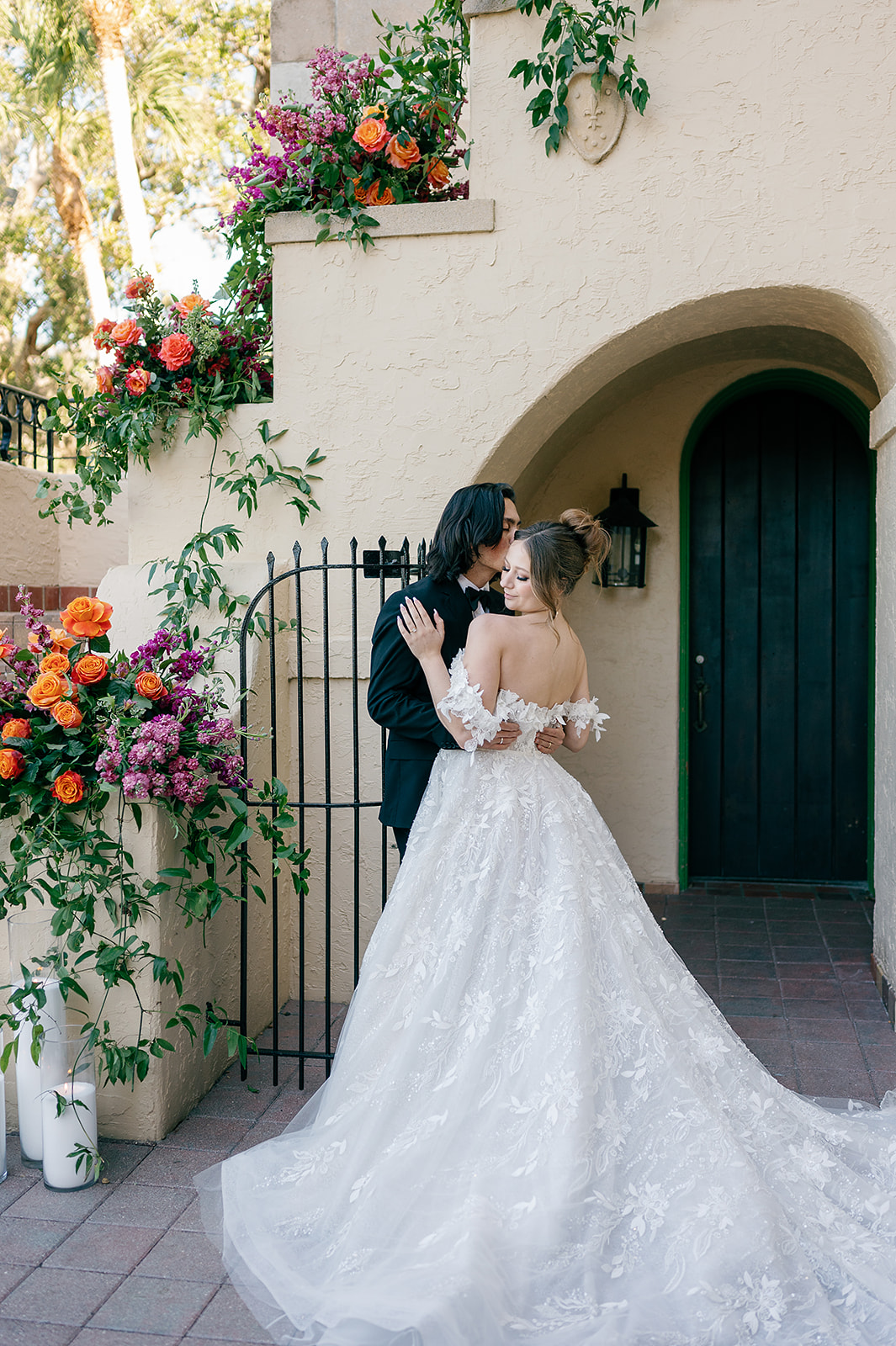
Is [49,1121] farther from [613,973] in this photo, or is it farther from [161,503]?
[161,503]

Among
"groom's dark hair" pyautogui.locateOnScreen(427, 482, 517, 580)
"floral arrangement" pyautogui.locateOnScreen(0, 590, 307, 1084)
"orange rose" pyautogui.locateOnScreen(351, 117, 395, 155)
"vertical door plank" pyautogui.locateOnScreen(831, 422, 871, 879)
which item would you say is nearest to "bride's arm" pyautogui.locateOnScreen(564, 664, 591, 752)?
"groom's dark hair" pyautogui.locateOnScreen(427, 482, 517, 580)

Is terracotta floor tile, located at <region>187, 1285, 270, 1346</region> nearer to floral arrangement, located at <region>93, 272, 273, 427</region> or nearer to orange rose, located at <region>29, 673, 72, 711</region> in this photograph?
orange rose, located at <region>29, 673, 72, 711</region>

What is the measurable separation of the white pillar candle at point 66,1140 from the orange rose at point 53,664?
1197 mm

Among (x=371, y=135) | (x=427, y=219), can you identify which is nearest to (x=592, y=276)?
(x=427, y=219)

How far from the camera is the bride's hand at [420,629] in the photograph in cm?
310

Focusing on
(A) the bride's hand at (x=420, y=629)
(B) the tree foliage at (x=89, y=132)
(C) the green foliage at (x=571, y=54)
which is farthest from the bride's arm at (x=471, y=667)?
(B) the tree foliage at (x=89, y=132)

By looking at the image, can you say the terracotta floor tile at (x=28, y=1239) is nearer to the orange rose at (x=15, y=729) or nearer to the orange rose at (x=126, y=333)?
the orange rose at (x=15, y=729)

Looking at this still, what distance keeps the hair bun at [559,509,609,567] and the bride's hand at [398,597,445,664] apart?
480 millimetres

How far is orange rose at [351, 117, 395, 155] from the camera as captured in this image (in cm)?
418

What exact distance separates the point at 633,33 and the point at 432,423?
1619 millimetres

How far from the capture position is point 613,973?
9.29ft

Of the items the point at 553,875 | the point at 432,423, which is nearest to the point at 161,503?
the point at 432,423

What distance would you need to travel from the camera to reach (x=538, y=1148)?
255 centimetres

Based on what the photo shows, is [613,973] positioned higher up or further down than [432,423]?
further down
